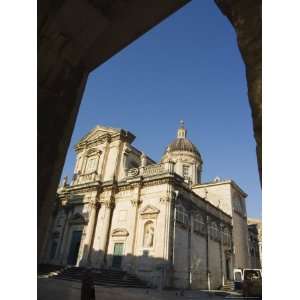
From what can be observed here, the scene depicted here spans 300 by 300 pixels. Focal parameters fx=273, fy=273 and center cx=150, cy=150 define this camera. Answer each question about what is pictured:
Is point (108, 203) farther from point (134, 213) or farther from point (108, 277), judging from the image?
point (108, 277)

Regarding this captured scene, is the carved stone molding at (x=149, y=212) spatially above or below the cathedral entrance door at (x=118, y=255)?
above

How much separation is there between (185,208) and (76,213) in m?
11.1

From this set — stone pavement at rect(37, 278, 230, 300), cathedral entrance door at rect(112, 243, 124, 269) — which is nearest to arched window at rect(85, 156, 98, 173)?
cathedral entrance door at rect(112, 243, 124, 269)

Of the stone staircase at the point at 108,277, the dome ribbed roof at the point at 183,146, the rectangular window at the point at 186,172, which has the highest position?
the dome ribbed roof at the point at 183,146

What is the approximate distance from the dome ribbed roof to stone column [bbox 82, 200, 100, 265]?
16.9 metres

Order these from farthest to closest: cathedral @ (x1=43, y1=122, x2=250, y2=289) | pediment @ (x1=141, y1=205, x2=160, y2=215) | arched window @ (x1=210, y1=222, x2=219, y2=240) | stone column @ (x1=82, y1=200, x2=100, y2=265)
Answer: arched window @ (x1=210, y1=222, x2=219, y2=240) < stone column @ (x1=82, y1=200, x2=100, y2=265) < pediment @ (x1=141, y1=205, x2=160, y2=215) < cathedral @ (x1=43, y1=122, x2=250, y2=289)

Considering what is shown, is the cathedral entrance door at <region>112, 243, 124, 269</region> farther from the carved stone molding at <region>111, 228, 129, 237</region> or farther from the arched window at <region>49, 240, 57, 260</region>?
the arched window at <region>49, 240, 57, 260</region>

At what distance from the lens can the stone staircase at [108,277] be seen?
1918 cm

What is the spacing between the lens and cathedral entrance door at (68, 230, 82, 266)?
83.1ft

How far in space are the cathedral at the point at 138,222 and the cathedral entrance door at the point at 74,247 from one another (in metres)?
0.09

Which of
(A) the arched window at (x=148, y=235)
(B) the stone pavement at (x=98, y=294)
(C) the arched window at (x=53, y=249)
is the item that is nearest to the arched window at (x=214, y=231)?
(A) the arched window at (x=148, y=235)

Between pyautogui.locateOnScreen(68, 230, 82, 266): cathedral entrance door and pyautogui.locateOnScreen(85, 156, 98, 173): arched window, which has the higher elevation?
pyautogui.locateOnScreen(85, 156, 98, 173): arched window

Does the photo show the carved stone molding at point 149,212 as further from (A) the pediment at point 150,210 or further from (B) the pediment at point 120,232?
(B) the pediment at point 120,232

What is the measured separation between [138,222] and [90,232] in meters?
4.96
